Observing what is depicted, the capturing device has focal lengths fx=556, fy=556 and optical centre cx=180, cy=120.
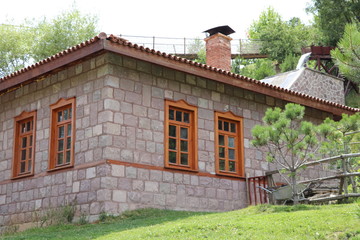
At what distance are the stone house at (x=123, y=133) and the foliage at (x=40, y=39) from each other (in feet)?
69.3

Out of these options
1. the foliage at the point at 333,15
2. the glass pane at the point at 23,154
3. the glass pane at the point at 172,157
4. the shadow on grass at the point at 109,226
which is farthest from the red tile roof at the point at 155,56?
the foliage at the point at 333,15

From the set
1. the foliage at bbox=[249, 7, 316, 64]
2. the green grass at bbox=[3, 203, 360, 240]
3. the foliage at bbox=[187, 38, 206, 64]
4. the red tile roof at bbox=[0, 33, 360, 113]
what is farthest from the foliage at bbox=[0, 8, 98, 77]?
the green grass at bbox=[3, 203, 360, 240]

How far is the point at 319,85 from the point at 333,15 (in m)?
12.6

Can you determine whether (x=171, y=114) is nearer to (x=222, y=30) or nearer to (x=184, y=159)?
(x=184, y=159)

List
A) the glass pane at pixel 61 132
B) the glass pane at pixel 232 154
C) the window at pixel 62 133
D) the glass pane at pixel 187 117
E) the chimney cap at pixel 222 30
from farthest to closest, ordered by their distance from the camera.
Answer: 1. the chimney cap at pixel 222 30
2. the glass pane at pixel 232 154
3. the glass pane at pixel 187 117
4. the glass pane at pixel 61 132
5. the window at pixel 62 133

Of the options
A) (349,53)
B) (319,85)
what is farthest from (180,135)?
(319,85)

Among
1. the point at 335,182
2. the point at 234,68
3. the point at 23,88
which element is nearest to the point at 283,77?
the point at 335,182

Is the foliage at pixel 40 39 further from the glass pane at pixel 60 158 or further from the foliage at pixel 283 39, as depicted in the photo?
the glass pane at pixel 60 158

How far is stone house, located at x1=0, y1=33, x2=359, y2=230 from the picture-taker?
11.8m

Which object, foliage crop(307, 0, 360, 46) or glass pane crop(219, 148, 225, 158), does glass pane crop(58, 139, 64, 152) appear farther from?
foliage crop(307, 0, 360, 46)

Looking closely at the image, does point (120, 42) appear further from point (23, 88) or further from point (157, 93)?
point (23, 88)

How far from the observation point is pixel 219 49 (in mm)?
18516

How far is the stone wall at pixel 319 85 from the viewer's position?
21584 millimetres

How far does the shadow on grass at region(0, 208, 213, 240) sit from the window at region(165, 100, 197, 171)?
150 centimetres
